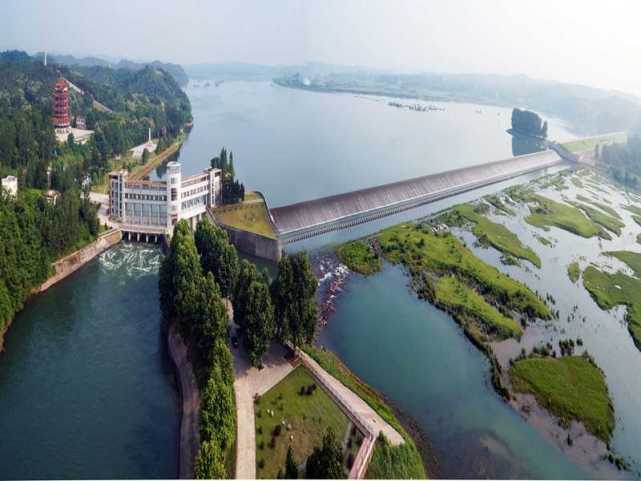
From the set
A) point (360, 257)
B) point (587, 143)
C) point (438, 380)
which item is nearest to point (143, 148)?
point (360, 257)

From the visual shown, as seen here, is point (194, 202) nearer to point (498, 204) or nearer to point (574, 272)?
point (574, 272)

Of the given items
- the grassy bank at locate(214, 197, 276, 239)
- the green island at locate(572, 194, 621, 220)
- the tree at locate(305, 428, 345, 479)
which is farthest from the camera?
the green island at locate(572, 194, 621, 220)

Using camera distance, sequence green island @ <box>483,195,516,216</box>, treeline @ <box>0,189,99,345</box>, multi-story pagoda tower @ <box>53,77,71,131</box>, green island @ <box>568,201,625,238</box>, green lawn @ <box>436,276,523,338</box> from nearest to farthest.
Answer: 1. treeline @ <box>0,189,99,345</box>
2. green lawn @ <box>436,276,523,338</box>
3. green island @ <box>568,201,625,238</box>
4. green island @ <box>483,195,516,216</box>
5. multi-story pagoda tower @ <box>53,77,71,131</box>

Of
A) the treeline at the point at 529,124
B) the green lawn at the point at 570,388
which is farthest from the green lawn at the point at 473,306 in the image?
the treeline at the point at 529,124

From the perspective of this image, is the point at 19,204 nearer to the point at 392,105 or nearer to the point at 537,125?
the point at 537,125

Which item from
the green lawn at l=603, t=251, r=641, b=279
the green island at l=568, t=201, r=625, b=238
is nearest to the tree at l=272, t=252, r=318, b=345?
the green lawn at l=603, t=251, r=641, b=279

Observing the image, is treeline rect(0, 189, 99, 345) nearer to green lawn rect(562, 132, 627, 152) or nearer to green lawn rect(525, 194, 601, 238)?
green lawn rect(525, 194, 601, 238)

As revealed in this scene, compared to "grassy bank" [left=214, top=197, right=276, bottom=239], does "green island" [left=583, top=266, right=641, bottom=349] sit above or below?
below
